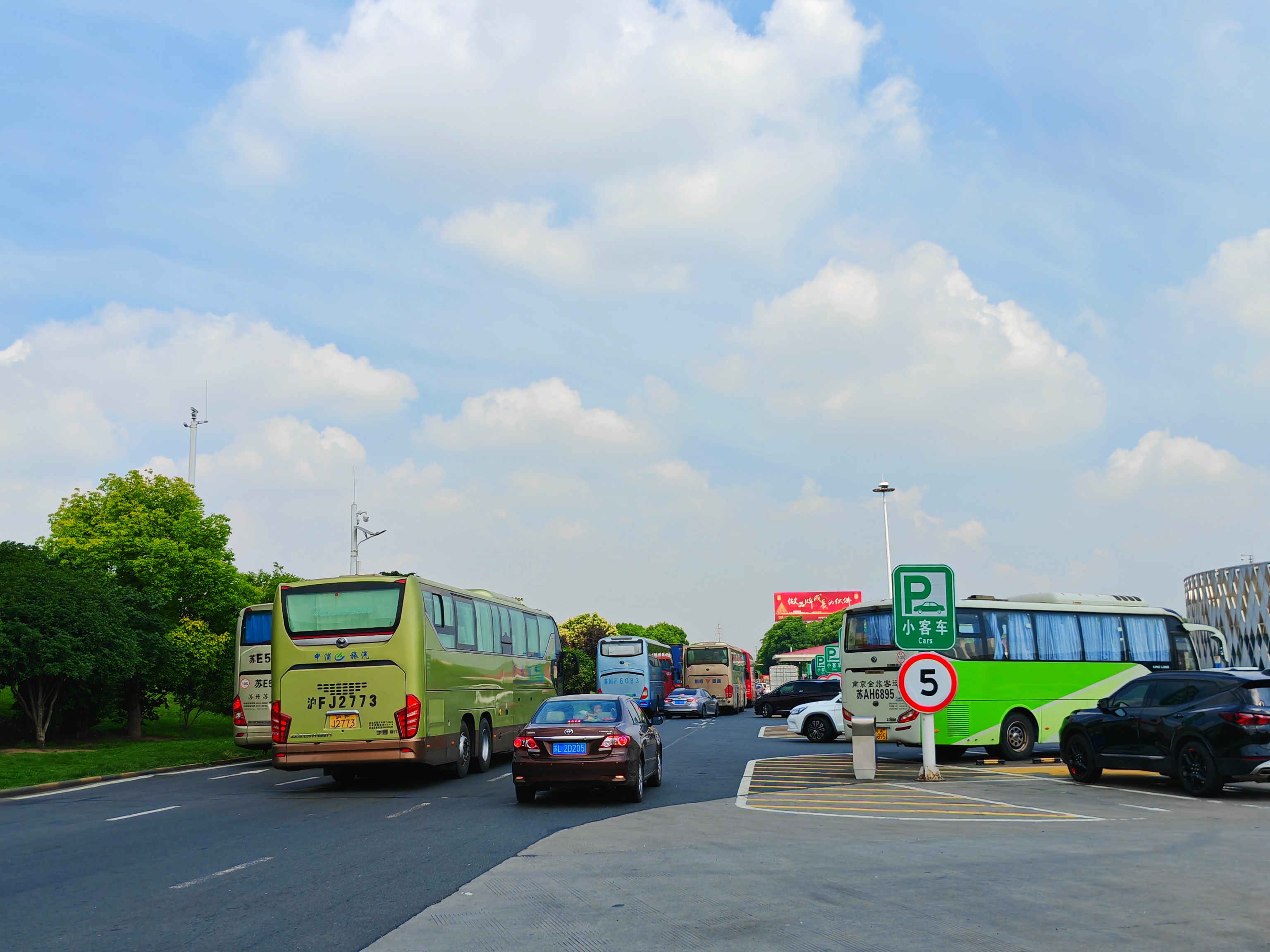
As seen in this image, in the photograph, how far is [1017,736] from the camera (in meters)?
20.5

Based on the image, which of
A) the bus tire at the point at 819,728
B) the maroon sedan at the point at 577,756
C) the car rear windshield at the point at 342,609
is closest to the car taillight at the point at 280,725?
the car rear windshield at the point at 342,609

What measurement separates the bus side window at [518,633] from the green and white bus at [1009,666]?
279 inches

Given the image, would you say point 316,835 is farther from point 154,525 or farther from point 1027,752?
point 154,525

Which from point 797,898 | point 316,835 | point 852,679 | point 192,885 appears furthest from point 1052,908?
point 852,679

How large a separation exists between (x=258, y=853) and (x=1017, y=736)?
14.9 meters

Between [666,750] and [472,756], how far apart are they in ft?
22.8

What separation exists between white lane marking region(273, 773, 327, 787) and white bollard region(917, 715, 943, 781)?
10.5 meters

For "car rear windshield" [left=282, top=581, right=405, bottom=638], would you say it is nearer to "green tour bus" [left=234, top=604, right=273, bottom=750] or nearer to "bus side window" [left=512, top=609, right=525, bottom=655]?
"green tour bus" [left=234, top=604, right=273, bottom=750]

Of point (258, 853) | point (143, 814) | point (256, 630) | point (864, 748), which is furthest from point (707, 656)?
point (258, 853)

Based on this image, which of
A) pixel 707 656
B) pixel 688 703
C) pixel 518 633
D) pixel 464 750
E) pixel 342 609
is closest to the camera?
pixel 342 609

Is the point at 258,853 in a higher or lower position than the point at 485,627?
lower

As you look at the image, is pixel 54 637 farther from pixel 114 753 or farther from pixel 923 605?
pixel 923 605

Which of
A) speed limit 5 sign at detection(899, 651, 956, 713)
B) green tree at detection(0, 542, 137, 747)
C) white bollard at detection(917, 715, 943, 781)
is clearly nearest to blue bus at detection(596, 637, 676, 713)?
green tree at detection(0, 542, 137, 747)

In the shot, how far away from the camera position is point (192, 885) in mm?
A: 8617
